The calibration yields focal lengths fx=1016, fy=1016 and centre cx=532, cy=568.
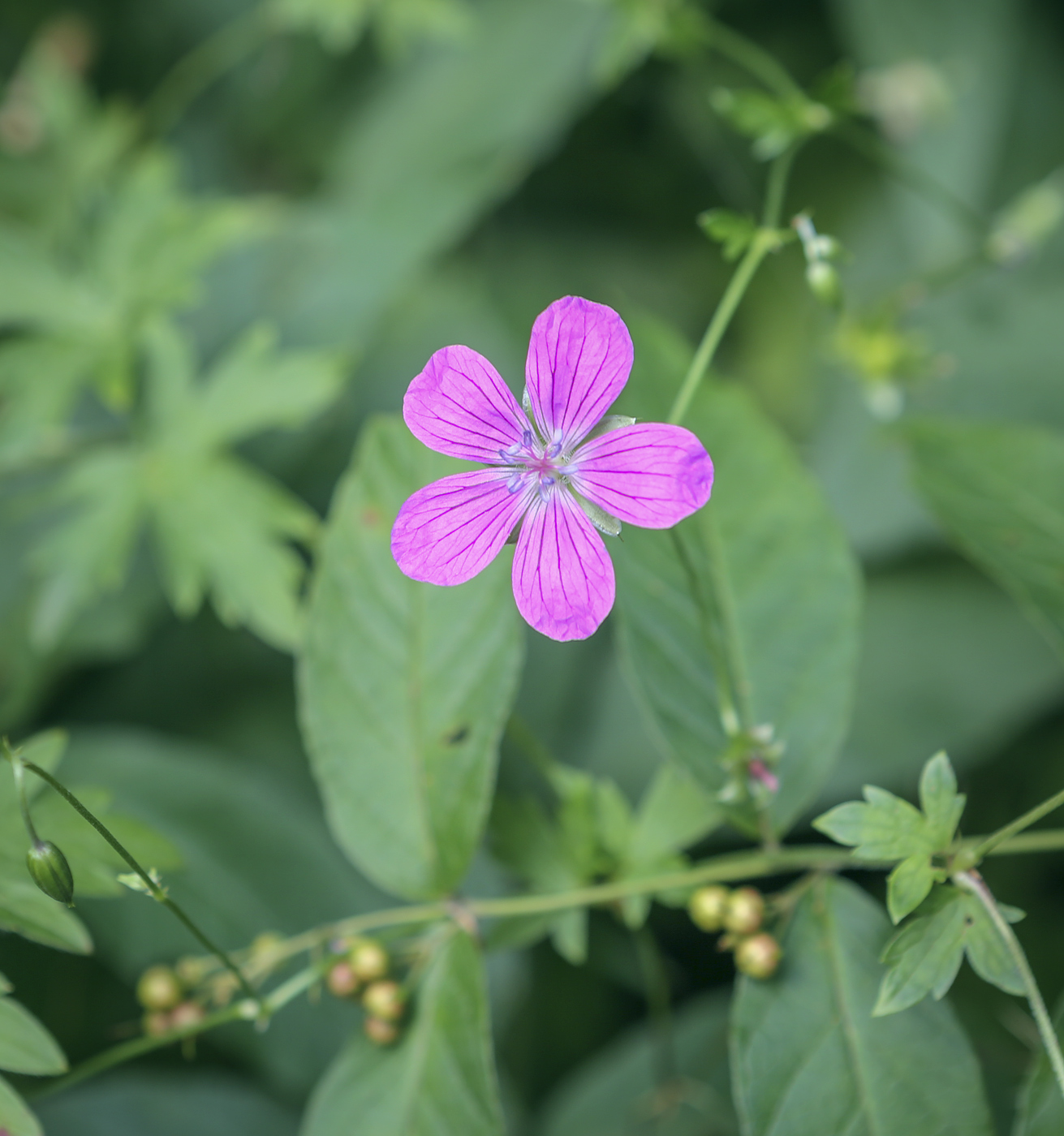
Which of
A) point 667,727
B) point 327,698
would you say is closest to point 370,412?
point 327,698

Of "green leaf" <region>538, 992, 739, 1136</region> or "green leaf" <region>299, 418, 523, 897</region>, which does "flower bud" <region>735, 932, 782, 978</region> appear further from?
"green leaf" <region>538, 992, 739, 1136</region>

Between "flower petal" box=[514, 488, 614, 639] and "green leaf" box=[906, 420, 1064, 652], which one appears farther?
"green leaf" box=[906, 420, 1064, 652]

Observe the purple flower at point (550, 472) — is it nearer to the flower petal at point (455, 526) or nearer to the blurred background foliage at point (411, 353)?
the flower petal at point (455, 526)

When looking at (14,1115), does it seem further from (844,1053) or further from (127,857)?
(844,1053)

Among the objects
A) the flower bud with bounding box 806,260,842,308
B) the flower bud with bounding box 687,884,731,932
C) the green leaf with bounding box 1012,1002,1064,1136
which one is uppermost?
the flower bud with bounding box 806,260,842,308

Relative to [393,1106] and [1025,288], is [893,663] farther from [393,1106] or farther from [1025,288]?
[393,1106]

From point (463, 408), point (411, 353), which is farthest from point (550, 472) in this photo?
point (411, 353)

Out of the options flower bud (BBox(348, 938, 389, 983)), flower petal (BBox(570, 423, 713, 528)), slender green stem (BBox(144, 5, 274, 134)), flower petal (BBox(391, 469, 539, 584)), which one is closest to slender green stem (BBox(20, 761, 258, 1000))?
flower bud (BBox(348, 938, 389, 983))
